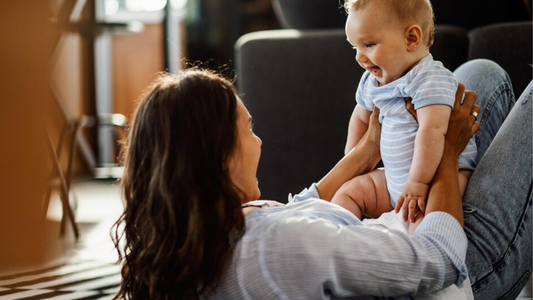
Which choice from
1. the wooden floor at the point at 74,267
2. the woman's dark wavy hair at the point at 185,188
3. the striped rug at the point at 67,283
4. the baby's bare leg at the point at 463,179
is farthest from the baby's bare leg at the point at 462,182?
the striped rug at the point at 67,283

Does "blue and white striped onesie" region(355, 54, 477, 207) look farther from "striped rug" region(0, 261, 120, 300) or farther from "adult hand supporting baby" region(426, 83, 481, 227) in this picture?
"striped rug" region(0, 261, 120, 300)

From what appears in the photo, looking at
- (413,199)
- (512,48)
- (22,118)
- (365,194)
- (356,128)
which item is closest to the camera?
(22,118)

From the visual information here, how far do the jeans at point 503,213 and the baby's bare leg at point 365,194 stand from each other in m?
0.21

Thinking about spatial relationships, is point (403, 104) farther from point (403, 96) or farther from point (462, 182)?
point (462, 182)

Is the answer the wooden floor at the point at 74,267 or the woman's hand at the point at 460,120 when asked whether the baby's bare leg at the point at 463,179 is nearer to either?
the woman's hand at the point at 460,120

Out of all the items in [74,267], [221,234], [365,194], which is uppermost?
[221,234]

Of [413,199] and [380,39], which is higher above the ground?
[380,39]

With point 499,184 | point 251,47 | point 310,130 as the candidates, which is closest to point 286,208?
point 499,184

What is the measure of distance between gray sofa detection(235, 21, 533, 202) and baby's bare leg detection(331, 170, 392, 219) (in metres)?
0.56

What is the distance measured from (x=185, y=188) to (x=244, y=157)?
0.12 metres

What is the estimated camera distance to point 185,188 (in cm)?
96

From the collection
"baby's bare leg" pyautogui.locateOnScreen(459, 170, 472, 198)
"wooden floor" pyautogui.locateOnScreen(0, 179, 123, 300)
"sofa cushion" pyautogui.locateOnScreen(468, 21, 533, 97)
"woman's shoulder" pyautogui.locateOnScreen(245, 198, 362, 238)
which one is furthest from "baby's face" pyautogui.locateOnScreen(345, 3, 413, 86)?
"sofa cushion" pyautogui.locateOnScreen(468, 21, 533, 97)

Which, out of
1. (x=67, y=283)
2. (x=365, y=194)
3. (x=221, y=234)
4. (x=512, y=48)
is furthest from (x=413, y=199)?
(x=67, y=283)

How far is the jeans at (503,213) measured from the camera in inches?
49.1
